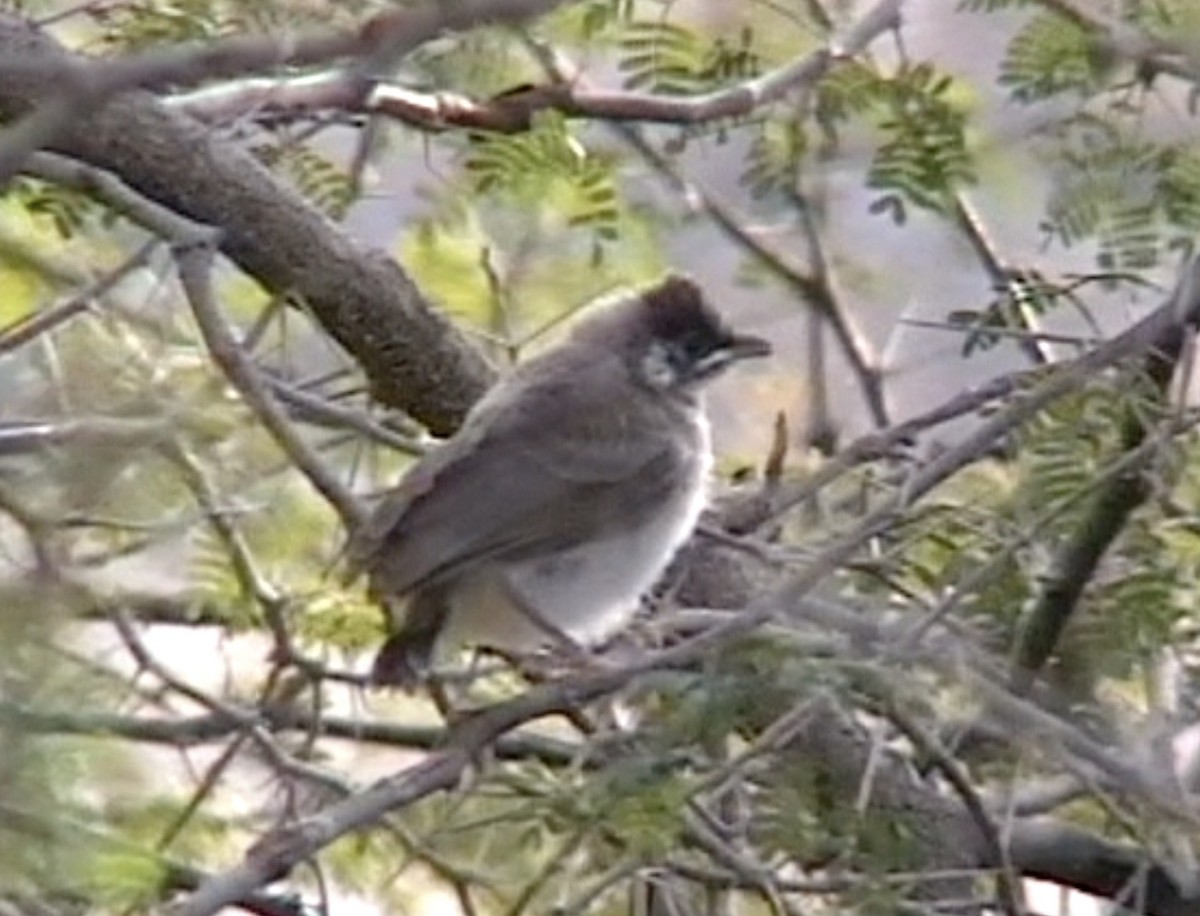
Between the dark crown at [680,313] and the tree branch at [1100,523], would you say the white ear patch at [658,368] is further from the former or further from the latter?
the tree branch at [1100,523]

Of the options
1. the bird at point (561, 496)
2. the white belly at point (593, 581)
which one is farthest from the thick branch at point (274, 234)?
the white belly at point (593, 581)

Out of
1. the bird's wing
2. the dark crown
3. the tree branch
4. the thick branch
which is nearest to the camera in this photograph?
the tree branch

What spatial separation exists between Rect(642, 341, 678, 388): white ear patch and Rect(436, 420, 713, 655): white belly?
0.95 feet

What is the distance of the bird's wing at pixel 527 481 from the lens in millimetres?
3629

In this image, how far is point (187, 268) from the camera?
11.1 ft

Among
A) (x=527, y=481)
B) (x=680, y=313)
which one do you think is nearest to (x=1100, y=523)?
(x=527, y=481)

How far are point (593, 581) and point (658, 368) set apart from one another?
46cm

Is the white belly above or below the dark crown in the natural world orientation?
below

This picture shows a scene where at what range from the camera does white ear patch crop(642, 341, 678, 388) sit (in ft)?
14.0

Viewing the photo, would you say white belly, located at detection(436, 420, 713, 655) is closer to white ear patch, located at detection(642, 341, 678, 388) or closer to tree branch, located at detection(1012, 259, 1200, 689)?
white ear patch, located at detection(642, 341, 678, 388)

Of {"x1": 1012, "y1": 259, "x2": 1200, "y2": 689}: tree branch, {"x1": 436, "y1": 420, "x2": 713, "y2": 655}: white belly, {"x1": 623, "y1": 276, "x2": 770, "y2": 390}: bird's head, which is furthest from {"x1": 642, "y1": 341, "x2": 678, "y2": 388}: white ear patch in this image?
{"x1": 1012, "y1": 259, "x2": 1200, "y2": 689}: tree branch

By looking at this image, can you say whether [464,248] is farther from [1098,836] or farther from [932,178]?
[1098,836]

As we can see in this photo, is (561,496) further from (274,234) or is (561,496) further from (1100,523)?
(1100,523)

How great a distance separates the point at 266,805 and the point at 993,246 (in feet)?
4.78
